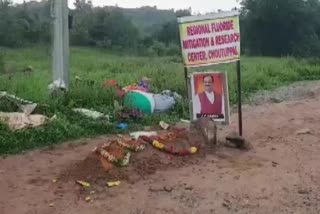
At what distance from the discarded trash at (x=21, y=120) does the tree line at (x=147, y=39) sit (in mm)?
18737

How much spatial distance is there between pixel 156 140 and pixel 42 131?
1448mm

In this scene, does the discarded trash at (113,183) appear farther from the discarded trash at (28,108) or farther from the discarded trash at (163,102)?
the discarded trash at (163,102)

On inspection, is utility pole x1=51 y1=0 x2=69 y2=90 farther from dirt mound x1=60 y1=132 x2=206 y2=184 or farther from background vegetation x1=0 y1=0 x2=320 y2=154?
background vegetation x1=0 y1=0 x2=320 y2=154

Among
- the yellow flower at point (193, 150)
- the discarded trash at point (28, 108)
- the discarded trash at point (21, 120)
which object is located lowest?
the yellow flower at point (193, 150)

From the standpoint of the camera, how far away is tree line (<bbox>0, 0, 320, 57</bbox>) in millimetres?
26531

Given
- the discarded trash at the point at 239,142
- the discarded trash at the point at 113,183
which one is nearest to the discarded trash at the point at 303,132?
the discarded trash at the point at 239,142

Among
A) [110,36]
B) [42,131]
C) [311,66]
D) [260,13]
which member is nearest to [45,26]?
[110,36]

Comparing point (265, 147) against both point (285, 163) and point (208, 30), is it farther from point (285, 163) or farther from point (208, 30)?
point (208, 30)

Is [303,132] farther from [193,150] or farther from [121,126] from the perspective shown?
[121,126]

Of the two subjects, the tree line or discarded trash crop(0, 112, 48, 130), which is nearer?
discarded trash crop(0, 112, 48, 130)

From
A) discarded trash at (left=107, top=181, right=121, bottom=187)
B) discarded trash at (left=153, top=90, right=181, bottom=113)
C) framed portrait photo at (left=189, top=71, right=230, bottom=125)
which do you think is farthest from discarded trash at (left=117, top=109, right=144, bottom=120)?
discarded trash at (left=107, top=181, right=121, bottom=187)

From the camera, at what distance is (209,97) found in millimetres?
7027

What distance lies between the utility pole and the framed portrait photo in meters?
2.30

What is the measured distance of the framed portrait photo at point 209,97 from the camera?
6996 mm
